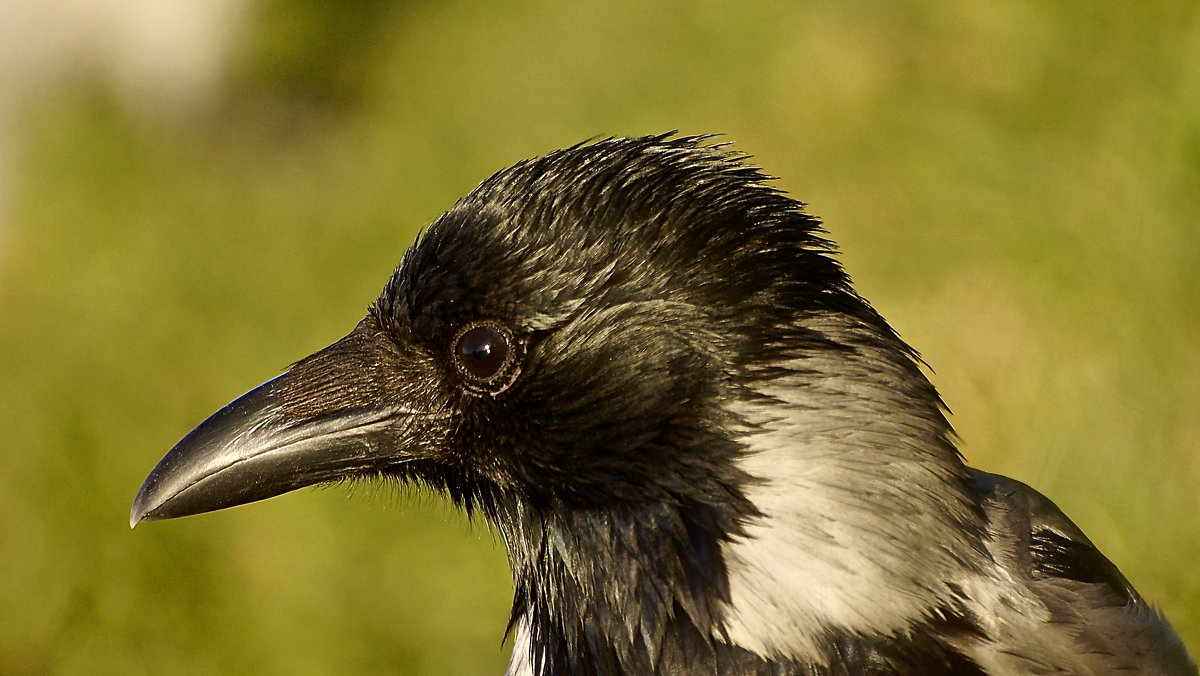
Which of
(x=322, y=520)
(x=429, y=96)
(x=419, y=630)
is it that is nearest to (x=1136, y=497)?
(x=419, y=630)

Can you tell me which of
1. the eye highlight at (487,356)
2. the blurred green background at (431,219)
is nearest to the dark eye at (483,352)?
the eye highlight at (487,356)

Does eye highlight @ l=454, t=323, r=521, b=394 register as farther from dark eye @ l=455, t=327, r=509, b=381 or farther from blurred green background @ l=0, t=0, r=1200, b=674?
blurred green background @ l=0, t=0, r=1200, b=674

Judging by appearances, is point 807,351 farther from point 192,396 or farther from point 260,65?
point 260,65

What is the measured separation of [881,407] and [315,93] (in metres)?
6.69

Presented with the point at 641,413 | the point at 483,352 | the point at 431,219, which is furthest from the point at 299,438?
the point at 431,219

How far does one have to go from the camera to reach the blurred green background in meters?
5.52

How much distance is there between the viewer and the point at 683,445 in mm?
2467

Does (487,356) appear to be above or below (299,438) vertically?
above

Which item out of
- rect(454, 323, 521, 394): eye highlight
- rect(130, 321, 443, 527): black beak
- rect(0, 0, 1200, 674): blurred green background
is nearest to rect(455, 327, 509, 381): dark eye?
rect(454, 323, 521, 394): eye highlight

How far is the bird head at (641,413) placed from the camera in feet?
7.97

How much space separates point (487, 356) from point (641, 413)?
0.32m

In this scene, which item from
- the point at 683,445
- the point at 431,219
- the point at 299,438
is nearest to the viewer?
the point at 683,445

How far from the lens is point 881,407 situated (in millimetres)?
2469

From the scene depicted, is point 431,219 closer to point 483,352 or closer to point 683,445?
point 483,352
